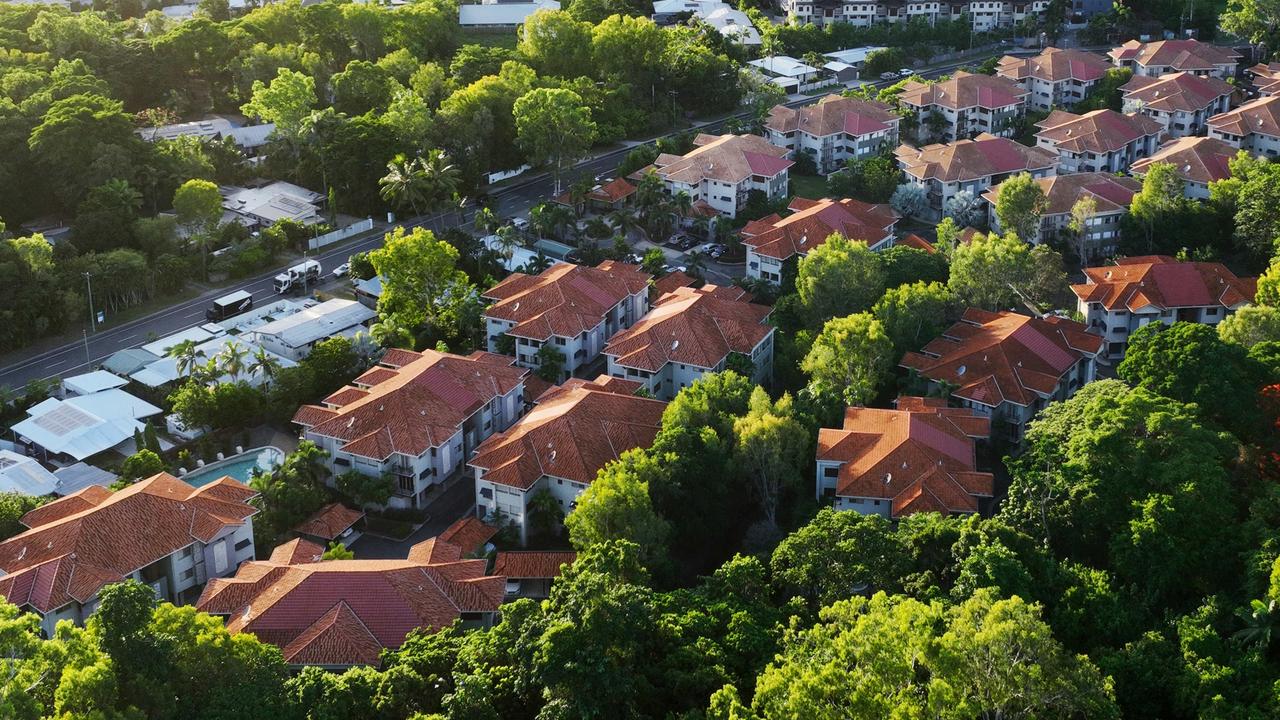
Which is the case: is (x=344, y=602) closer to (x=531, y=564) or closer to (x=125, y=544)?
(x=531, y=564)

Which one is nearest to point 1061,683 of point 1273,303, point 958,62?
point 1273,303

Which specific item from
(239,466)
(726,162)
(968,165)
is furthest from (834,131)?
(239,466)

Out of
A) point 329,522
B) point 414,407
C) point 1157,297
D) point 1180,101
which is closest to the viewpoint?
point 329,522

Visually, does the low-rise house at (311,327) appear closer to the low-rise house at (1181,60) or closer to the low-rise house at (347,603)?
the low-rise house at (347,603)

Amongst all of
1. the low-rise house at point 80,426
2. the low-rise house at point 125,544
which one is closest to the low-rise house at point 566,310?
the low-rise house at point 80,426

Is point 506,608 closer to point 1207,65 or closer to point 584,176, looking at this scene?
point 584,176
